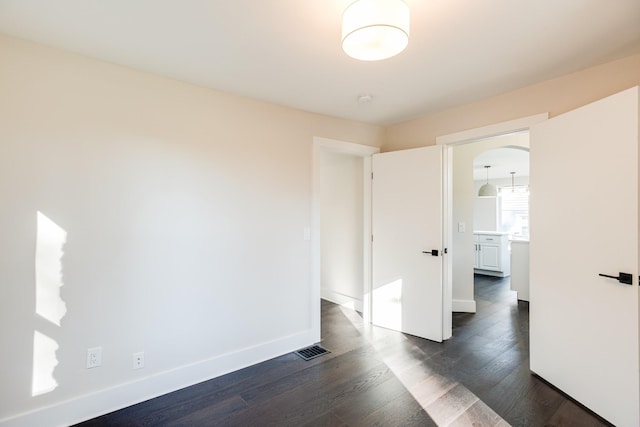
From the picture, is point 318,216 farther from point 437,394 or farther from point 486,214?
point 486,214

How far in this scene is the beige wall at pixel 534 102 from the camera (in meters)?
2.13

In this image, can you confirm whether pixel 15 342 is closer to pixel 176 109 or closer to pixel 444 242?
pixel 176 109

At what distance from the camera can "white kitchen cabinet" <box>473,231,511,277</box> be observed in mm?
6168

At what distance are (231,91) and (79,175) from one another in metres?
1.27

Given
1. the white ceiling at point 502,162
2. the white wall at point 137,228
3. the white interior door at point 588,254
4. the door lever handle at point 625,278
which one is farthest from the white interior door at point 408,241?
the white ceiling at point 502,162

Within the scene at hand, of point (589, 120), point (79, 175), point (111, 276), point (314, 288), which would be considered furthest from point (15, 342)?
point (589, 120)

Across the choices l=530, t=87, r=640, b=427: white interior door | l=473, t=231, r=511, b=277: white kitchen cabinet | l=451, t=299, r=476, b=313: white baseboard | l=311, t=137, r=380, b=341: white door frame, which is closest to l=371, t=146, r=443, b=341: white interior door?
l=311, t=137, r=380, b=341: white door frame

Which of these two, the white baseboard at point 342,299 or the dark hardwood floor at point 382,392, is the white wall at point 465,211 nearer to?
the dark hardwood floor at point 382,392

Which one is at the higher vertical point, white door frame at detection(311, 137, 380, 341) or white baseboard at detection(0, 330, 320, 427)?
white door frame at detection(311, 137, 380, 341)

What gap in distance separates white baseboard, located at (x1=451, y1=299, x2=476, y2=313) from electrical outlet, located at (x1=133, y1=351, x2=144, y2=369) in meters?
3.62

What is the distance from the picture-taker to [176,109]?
2.37m

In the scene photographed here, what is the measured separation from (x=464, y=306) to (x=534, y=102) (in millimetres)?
2672

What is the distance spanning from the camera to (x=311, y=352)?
2949 mm

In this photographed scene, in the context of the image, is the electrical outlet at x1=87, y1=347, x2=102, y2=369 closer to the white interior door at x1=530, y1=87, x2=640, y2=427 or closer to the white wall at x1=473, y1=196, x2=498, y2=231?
the white interior door at x1=530, y1=87, x2=640, y2=427
